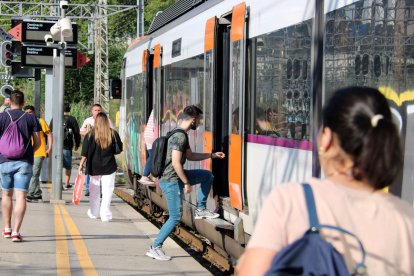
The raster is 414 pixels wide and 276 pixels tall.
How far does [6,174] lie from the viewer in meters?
9.63

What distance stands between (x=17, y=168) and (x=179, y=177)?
213 centimetres

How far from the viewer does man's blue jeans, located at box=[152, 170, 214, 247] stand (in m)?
8.78

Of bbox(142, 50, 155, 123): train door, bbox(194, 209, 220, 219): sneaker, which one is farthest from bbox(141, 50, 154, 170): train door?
bbox(194, 209, 220, 219): sneaker

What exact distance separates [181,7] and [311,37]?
20.2 ft

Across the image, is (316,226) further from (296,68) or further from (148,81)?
(148,81)

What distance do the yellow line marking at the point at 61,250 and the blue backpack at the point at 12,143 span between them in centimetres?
116

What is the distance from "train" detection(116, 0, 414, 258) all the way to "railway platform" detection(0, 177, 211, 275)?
0.61 m

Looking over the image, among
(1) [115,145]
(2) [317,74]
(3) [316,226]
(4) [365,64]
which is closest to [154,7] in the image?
(1) [115,145]

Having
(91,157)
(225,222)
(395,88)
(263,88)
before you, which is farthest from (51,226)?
(395,88)

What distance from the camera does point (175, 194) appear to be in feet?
28.9

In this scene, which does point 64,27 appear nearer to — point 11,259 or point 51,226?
point 51,226

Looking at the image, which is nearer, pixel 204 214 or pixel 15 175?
pixel 204 214

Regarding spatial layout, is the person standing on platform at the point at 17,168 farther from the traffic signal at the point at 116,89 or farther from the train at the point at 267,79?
the traffic signal at the point at 116,89

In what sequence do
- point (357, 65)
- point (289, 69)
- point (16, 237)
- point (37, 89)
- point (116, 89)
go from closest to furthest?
1. point (357, 65)
2. point (289, 69)
3. point (16, 237)
4. point (37, 89)
5. point (116, 89)
